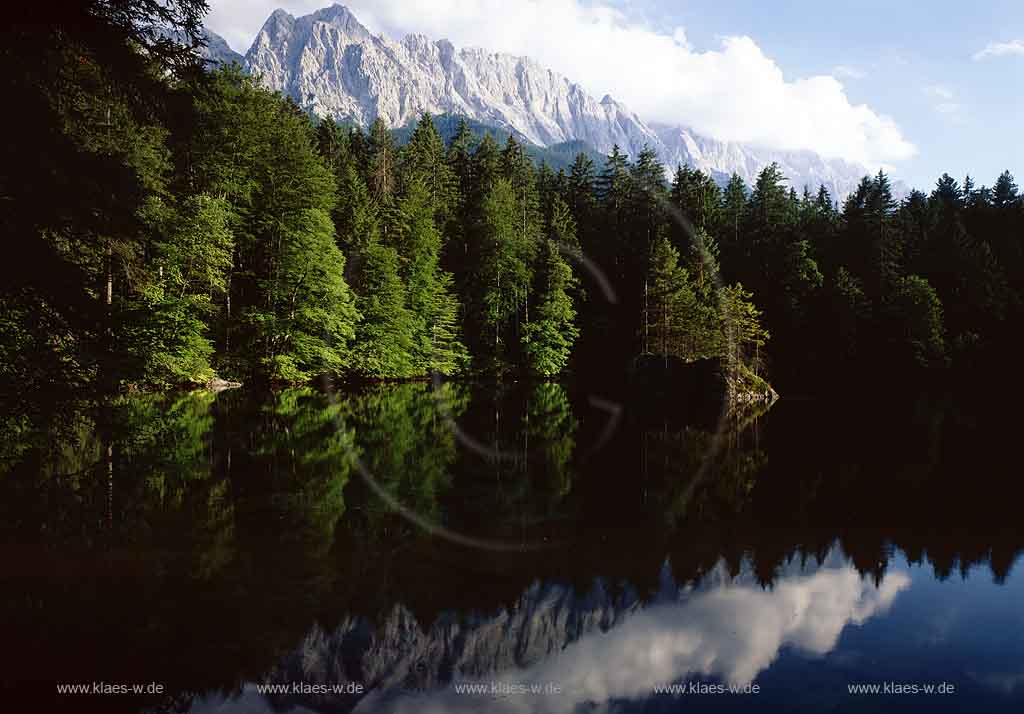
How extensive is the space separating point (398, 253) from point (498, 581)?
43369 millimetres

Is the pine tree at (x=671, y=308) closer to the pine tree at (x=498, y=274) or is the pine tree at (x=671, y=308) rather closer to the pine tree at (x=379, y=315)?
the pine tree at (x=498, y=274)

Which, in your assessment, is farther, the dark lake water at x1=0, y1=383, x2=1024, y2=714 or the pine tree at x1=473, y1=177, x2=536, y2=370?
the pine tree at x1=473, y1=177, x2=536, y2=370

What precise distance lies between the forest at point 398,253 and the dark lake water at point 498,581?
8.94ft

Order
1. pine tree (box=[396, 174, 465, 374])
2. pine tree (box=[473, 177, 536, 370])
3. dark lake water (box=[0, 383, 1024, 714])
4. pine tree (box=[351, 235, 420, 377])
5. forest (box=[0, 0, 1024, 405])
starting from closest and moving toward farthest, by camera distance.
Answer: dark lake water (box=[0, 383, 1024, 714]) → forest (box=[0, 0, 1024, 405]) → pine tree (box=[351, 235, 420, 377]) → pine tree (box=[396, 174, 465, 374]) → pine tree (box=[473, 177, 536, 370])

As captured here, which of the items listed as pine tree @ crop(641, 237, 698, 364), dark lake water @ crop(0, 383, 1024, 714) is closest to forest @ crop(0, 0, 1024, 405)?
pine tree @ crop(641, 237, 698, 364)

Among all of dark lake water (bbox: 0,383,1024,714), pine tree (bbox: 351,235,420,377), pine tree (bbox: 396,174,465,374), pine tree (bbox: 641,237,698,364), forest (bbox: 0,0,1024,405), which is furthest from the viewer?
pine tree (bbox: 396,174,465,374)

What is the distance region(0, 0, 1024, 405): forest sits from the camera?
8609 millimetres

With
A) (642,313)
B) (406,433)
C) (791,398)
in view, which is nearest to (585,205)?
(642,313)

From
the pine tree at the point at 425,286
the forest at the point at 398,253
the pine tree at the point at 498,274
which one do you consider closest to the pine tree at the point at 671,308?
the forest at the point at 398,253

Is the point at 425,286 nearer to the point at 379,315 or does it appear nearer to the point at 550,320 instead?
the point at 379,315

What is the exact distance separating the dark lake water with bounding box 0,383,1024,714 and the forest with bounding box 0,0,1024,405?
2726 mm

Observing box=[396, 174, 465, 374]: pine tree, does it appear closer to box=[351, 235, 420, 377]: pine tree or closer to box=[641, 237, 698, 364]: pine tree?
box=[351, 235, 420, 377]: pine tree

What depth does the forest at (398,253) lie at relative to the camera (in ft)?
28.2

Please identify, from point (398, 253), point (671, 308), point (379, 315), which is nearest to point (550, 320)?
point (671, 308)
